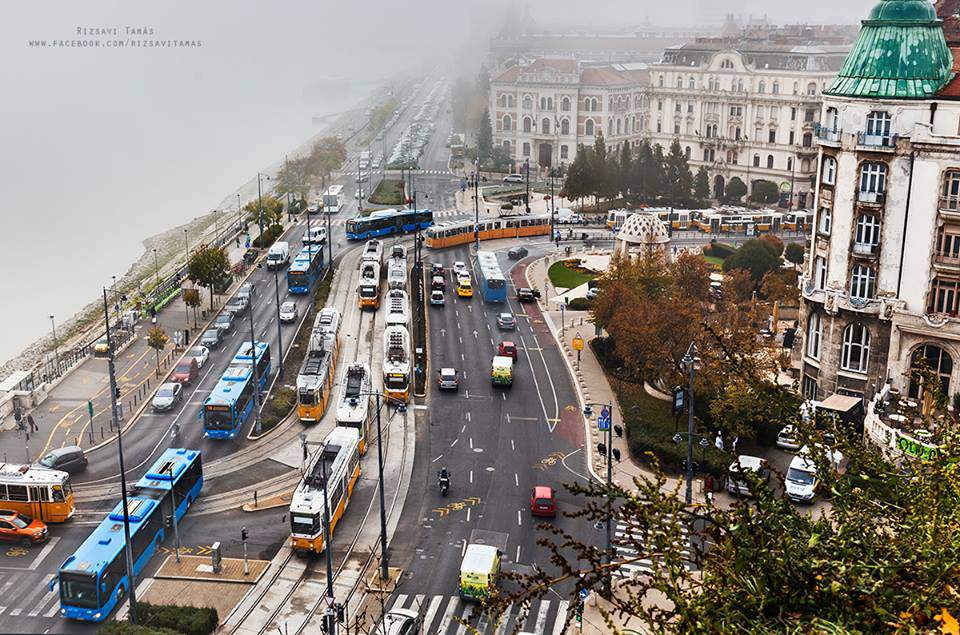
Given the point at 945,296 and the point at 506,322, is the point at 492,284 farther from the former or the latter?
the point at 945,296

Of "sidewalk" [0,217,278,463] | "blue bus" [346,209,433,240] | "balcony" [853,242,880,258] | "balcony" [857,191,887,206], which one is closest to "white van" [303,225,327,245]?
"blue bus" [346,209,433,240]

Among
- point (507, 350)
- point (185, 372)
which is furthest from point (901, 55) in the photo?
point (185, 372)

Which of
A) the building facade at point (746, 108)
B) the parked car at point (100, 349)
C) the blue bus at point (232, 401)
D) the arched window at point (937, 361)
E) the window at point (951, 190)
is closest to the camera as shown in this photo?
the window at point (951, 190)

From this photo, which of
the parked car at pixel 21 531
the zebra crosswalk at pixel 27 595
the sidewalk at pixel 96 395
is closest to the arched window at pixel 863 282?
the sidewalk at pixel 96 395

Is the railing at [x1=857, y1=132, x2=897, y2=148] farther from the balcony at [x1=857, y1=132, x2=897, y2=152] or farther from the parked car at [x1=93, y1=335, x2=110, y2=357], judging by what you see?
the parked car at [x1=93, y1=335, x2=110, y2=357]

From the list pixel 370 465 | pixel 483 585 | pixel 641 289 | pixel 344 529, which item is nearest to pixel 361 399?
pixel 370 465

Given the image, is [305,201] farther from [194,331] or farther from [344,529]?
[344,529]

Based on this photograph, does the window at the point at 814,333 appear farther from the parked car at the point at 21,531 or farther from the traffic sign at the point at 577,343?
the parked car at the point at 21,531
